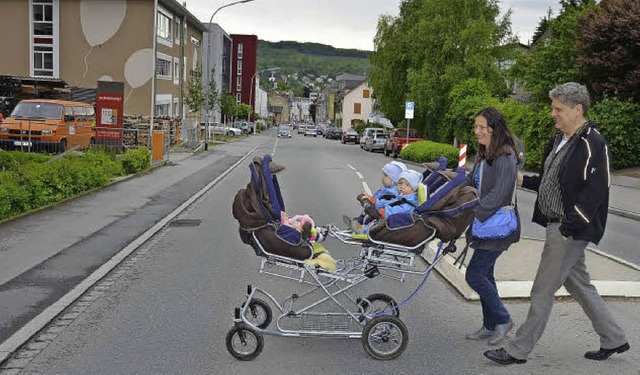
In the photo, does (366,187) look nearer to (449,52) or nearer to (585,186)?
(585,186)

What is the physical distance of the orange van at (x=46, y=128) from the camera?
74.5 feet

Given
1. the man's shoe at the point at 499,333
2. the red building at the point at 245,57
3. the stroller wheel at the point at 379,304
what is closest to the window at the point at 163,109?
the stroller wheel at the point at 379,304

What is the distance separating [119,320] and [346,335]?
7.09ft

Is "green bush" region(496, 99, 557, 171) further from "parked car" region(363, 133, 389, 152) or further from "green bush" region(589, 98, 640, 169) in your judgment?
"parked car" region(363, 133, 389, 152)

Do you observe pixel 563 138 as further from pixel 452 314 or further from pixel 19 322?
pixel 19 322

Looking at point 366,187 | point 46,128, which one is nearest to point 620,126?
point 366,187

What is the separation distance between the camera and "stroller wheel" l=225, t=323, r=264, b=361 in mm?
4973

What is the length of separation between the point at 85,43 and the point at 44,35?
101 inches

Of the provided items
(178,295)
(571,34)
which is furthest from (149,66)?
(178,295)

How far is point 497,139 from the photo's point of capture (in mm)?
5266

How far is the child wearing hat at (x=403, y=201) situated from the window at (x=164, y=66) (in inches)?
1515

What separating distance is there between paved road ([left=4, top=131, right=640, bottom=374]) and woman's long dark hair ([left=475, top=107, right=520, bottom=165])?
1587mm

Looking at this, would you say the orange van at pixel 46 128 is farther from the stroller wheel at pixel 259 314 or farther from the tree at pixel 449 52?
the tree at pixel 449 52

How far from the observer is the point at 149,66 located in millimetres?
39750
